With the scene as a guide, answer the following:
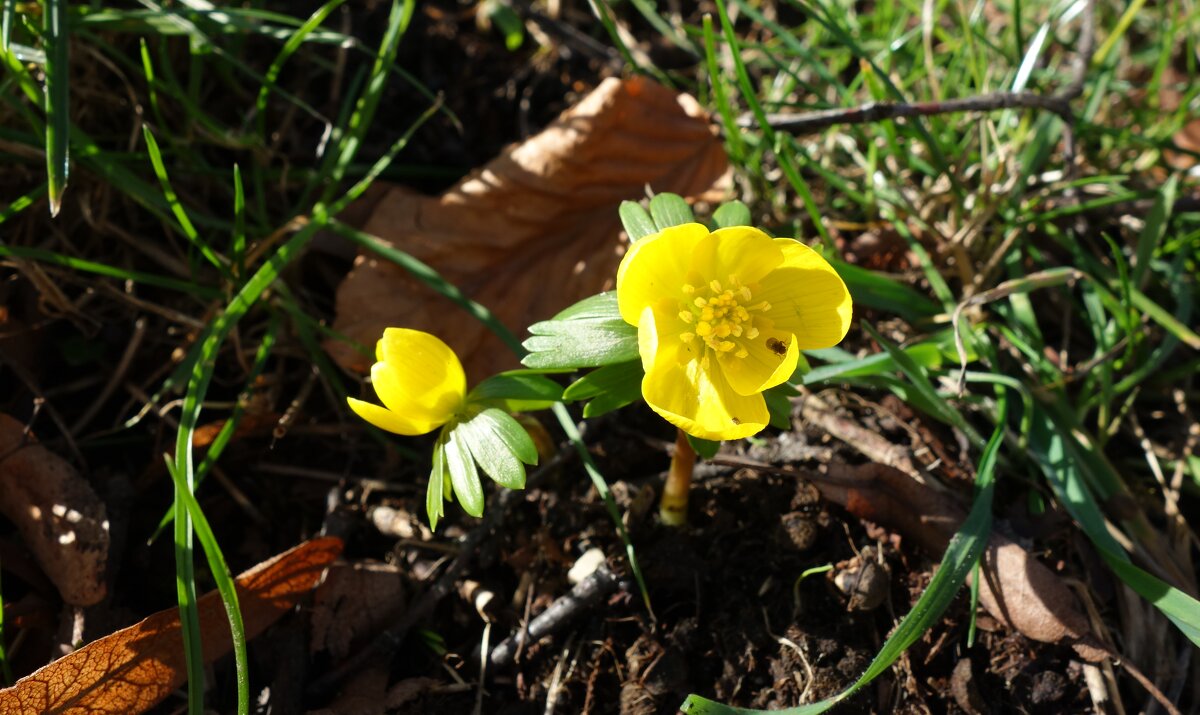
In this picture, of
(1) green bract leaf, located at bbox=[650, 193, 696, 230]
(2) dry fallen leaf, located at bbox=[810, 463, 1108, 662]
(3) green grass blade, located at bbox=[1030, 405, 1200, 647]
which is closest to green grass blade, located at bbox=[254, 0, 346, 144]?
(1) green bract leaf, located at bbox=[650, 193, 696, 230]

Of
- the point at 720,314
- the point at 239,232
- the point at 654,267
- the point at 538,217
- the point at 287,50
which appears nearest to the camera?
the point at 654,267

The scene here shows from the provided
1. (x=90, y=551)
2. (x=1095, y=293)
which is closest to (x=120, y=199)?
(x=90, y=551)

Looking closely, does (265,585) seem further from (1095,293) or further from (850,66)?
(850,66)

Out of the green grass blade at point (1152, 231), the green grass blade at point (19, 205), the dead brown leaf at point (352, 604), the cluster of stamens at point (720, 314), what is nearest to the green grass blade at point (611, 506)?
the cluster of stamens at point (720, 314)

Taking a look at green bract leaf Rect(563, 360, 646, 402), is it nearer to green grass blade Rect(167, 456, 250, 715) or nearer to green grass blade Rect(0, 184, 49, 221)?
green grass blade Rect(167, 456, 250, 715)

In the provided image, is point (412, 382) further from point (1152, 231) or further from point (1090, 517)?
point (1152, 231)

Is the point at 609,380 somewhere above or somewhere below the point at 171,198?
below

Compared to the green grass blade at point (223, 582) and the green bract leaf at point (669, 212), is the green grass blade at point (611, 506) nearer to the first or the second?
the green bract leaf at point (669, 212)

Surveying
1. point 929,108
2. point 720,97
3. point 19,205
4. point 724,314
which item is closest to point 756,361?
point 724,314
